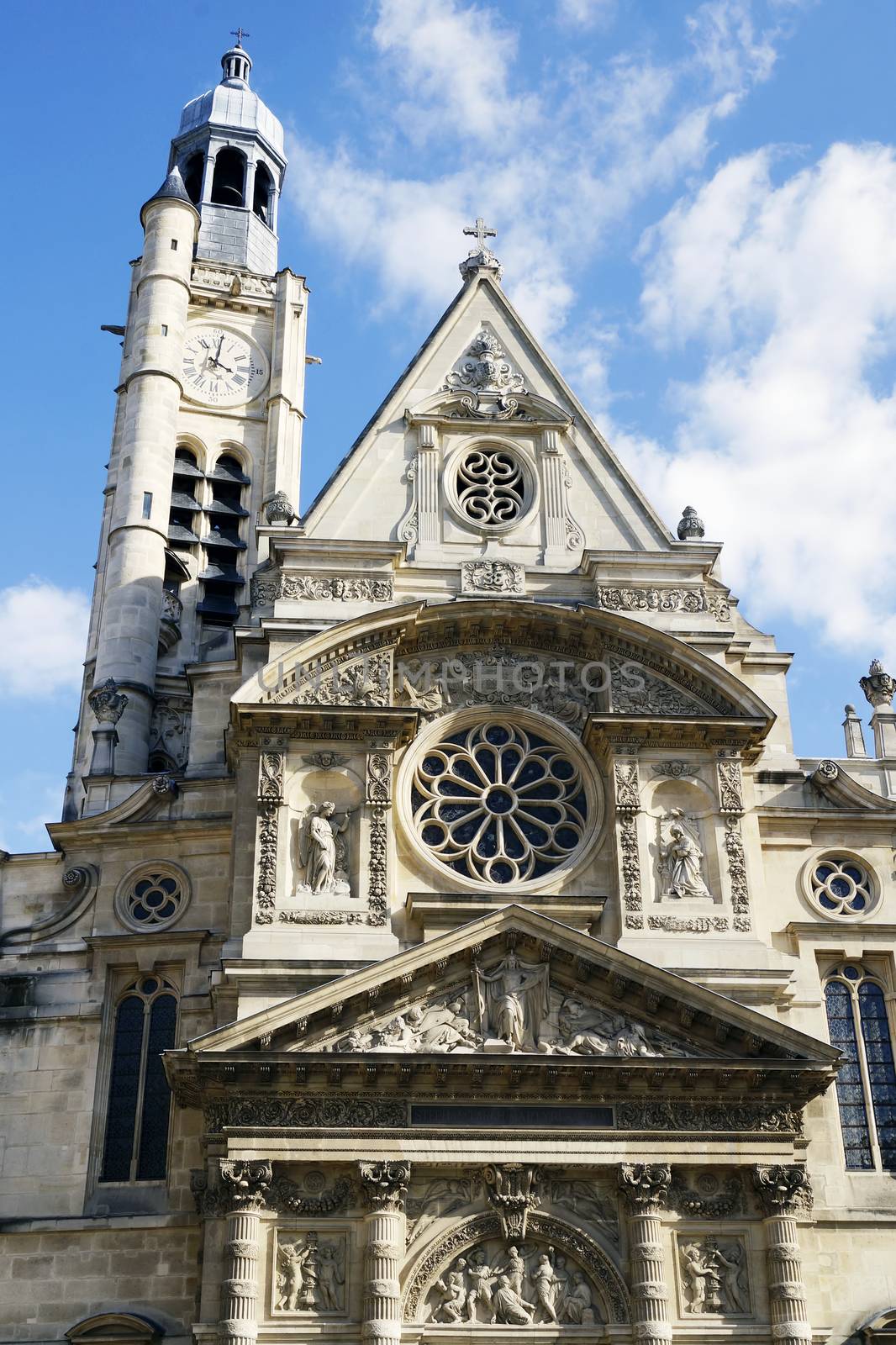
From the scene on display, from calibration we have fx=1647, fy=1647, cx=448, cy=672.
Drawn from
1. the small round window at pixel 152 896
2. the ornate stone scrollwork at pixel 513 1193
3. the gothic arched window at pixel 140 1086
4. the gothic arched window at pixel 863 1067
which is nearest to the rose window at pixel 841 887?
the gothic arched window at pixel 863 1067

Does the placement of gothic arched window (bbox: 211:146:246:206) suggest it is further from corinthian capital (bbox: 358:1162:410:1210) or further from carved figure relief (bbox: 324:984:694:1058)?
corinthian capital (bbox: 358:1162:410:1210)

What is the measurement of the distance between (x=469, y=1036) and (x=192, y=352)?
1797cm

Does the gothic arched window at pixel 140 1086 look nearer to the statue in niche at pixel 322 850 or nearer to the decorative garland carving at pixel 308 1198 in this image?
the decorative garland carving at pixel 308 1198

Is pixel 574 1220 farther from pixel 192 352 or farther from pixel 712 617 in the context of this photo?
pixel 192 352

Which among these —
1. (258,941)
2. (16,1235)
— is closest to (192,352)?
(258,941)

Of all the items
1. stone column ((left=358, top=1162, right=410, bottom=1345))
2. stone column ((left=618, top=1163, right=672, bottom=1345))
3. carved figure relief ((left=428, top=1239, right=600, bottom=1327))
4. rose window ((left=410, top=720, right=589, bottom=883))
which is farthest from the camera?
rose window ((left=410, top=720, right=589, bottom=883))

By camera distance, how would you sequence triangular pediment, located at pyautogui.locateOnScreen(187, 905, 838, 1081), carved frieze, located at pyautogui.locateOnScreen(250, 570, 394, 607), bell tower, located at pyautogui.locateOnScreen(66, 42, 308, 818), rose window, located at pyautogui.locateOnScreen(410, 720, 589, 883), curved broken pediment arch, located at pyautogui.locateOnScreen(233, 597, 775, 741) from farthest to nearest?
bell tower, located at pyautogui.locateOnScreen(66, 42, 308, 818) → carved frieze, located at pyautogui.locateOnScreen(250, 570, 394, 607) → curved broken pediment arch, located at pyautogui.locateOnScreen(233, 597, 775, 741) → rose window, located at pyautogui.locateOnScreen(410, 720, 589, 883) → triangular pediment, located at pyautogui.locateOnScreen(187, 905, 838, 1081)

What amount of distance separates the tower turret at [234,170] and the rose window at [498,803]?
16.2 metres

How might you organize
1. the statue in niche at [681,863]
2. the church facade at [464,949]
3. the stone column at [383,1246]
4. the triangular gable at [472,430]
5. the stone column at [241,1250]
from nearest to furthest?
the stone column at [241,1250]
the stone column at [383,1246]
the church facade at [464,949]
the statue in niche at [681,863]
the triangular gable at [472,430]

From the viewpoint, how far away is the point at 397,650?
74.5 feet

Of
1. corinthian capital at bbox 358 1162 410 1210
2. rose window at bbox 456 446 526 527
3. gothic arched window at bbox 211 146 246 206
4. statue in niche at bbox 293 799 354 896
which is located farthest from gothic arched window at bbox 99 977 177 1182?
gothic arched window at bbox 211 146 246 206

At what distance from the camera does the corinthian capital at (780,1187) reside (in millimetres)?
18766

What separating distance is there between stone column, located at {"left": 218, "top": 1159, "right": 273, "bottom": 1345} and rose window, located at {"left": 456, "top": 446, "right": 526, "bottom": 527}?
33.3 feet

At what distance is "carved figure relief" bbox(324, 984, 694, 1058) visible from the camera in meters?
19.1
